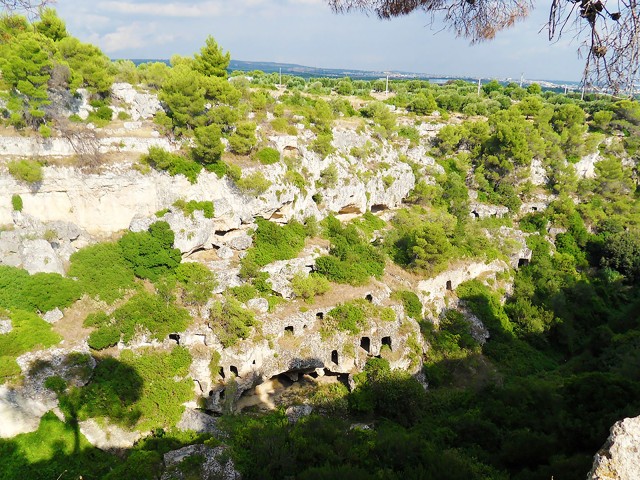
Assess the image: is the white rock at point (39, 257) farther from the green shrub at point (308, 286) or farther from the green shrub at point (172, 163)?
the green shrub at point (308, 286)

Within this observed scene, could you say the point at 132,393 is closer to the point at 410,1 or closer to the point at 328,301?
the point at 328,301

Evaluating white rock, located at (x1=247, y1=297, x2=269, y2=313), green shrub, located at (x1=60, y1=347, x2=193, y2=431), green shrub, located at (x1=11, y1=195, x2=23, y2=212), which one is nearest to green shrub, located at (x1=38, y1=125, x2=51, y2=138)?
green shrub, located at (x1=11, y1=195, x2=23, y2=212)

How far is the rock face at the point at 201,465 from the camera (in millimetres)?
12750

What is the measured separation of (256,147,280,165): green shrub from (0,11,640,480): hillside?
0.66ft

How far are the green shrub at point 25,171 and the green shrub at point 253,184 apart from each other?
1098 cm

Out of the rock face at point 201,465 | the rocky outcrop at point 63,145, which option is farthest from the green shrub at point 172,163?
the rock face at point 201,465

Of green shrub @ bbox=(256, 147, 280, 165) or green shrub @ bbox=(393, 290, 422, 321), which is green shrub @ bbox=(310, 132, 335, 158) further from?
green shrub @ bbox=(393, 290, 422, 321)

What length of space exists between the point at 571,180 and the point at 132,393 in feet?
140

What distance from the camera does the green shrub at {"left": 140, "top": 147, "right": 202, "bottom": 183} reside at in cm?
2392

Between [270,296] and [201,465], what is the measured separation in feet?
35.8

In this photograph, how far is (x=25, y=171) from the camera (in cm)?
2025

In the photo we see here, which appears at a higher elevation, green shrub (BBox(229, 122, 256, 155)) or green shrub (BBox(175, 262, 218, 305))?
green shrub (BBox(229, 122, 256, 155))

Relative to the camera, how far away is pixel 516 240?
34.5 meters

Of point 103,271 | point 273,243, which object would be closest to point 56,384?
point 103,271
